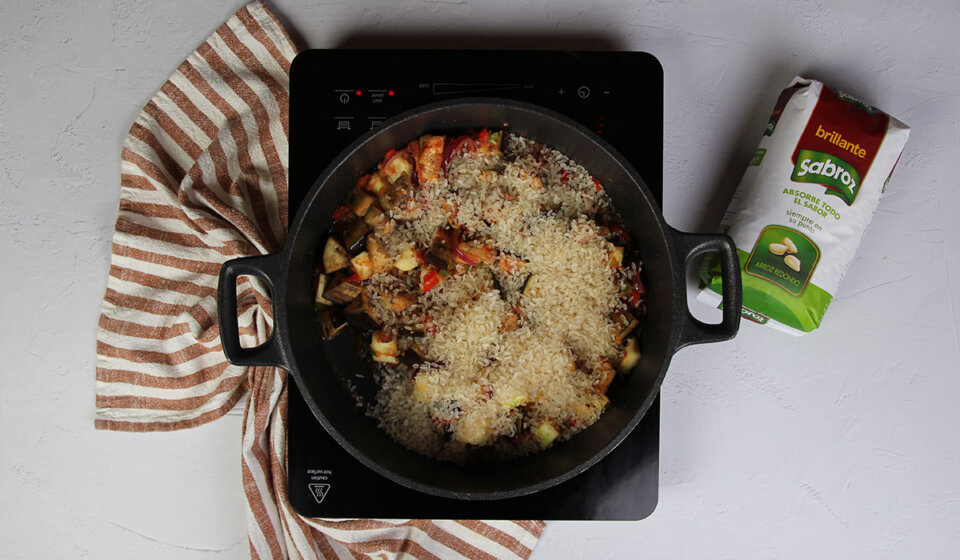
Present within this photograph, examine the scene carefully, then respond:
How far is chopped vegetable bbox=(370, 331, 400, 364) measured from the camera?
947mm

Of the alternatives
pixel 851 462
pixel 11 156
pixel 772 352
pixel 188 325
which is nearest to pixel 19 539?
pixel 188 325

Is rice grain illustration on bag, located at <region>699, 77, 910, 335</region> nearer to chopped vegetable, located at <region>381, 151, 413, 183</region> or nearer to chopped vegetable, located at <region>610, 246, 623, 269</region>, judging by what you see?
chopped vegetable, located at <region>610, 246, 623, 269</region>

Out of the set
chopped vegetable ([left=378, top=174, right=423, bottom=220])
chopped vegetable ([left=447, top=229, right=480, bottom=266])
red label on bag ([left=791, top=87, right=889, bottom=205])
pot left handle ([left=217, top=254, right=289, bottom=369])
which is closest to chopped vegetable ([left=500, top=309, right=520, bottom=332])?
chopped vegetable ([left=447, top=229, right=480, bottom=266])

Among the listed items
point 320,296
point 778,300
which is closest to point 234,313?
point 320,296

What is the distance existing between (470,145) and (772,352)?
0.64 meters

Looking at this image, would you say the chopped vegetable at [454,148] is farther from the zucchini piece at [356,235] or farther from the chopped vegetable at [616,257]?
the chopped vegetable at [616,257]

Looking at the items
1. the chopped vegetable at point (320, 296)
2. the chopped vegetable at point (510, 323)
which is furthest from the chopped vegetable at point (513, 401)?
the chopped vegetable at point (320, 296)

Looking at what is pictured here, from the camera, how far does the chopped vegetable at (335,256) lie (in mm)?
960

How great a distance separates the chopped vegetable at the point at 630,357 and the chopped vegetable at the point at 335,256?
1.44 feet

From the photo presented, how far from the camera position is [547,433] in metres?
0.95

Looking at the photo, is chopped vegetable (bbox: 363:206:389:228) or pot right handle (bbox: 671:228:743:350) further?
chopped vegetable (bbox: 363:206:389:228)

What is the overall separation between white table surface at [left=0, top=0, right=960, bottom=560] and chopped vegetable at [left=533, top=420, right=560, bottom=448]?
0.26m

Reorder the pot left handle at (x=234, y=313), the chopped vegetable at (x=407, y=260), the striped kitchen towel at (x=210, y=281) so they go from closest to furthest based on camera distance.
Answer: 1. the pot left handle at (x=234, y=313)
2. the chopped vegetable at (x=407, y=260)
3. the striped kitchen towel at (x=210, y=281)

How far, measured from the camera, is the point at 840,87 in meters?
1.13
